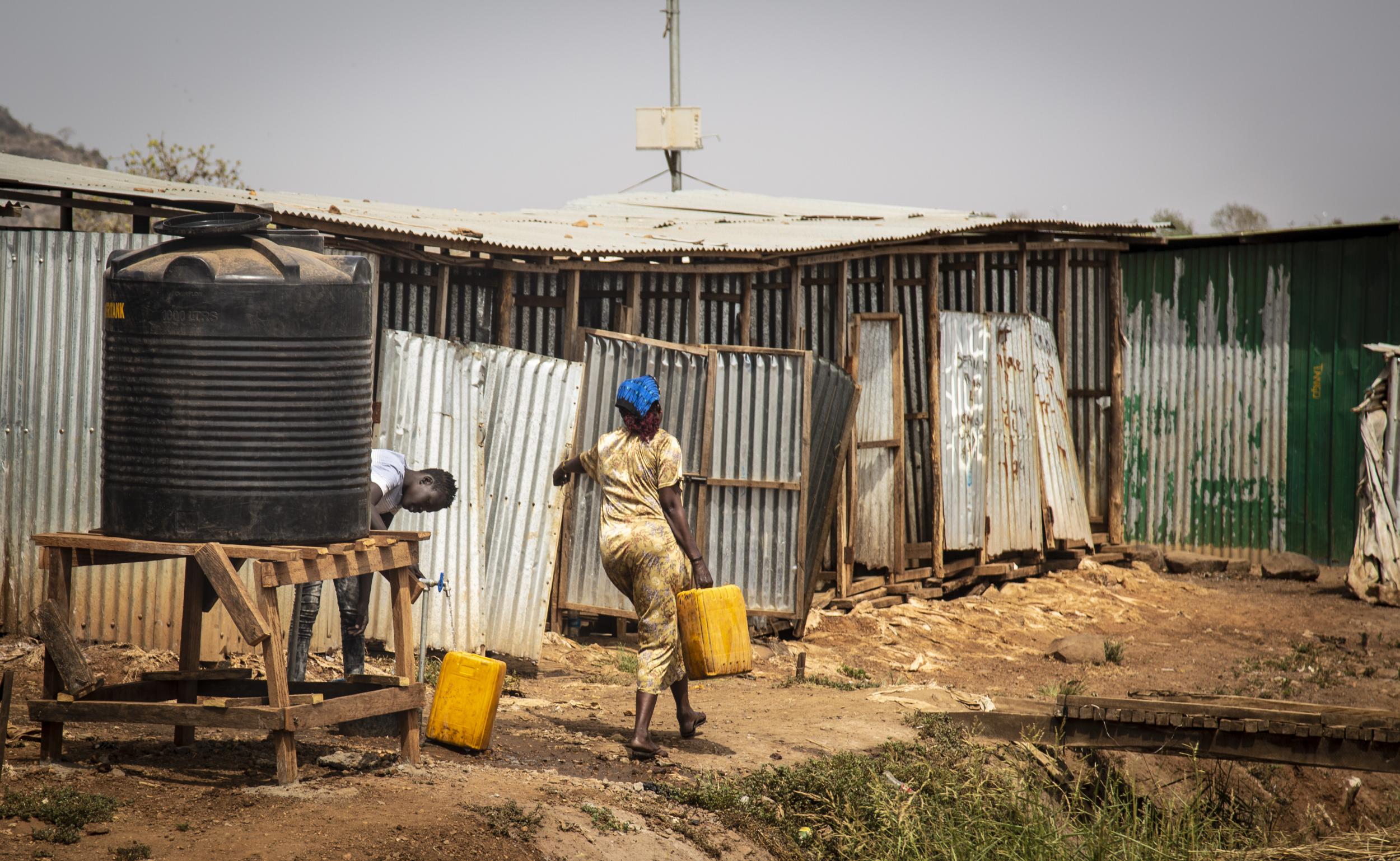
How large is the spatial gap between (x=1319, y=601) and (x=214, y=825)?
36.2 ft

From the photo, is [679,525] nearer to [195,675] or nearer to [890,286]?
[195,675]

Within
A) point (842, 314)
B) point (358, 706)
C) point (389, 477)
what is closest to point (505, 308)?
point (842, 314)

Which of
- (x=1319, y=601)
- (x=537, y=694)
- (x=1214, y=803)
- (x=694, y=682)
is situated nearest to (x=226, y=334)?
(x=537, y=694)

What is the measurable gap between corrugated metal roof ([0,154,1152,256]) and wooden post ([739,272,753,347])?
0.31 m

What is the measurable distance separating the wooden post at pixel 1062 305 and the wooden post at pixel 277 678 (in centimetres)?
1017

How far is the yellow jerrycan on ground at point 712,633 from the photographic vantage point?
6.15m

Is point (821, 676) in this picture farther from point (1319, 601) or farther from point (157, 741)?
point (1319, 601)

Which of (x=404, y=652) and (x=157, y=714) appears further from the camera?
(x=404, y=652)

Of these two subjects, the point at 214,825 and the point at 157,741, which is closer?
the point at 214,825

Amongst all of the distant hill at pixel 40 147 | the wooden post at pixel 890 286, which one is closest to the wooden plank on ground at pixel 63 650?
the wooden post at pixel 890 286

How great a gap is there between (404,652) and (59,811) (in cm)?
154

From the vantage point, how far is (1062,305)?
1330 cm

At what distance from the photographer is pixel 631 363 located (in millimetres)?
9656

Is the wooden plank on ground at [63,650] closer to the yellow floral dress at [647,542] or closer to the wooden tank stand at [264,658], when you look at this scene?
the wooden tank stand at [264,658]
